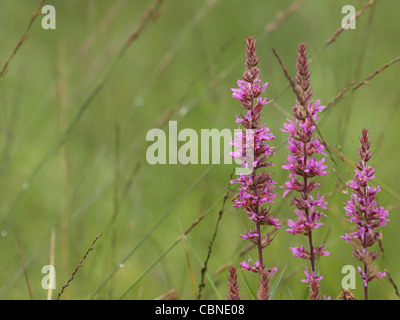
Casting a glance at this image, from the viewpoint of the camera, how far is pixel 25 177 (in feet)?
13.2

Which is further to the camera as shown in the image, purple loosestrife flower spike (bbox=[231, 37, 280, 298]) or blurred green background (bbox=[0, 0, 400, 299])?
blurred green background (bbox=[0, 0, 400, 299])

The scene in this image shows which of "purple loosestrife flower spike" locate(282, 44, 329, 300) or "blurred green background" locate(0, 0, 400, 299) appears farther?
"blurred green background" locate(0, 0, 400, 299)

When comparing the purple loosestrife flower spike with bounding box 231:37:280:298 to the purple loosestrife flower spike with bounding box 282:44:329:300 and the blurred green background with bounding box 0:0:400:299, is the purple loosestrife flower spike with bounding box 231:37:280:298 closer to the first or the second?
the purple loosestrife flower spike with bounding box 282:44:329:300

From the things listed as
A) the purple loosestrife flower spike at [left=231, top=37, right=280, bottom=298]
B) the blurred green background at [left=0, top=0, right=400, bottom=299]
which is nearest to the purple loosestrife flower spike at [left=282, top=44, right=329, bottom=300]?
the purple loosestrife flower spike at [left=231, top=37, right=280, bottom=298]

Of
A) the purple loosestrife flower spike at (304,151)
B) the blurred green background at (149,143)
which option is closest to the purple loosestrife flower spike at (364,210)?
the purple loosestrife flower spike at (304,151)

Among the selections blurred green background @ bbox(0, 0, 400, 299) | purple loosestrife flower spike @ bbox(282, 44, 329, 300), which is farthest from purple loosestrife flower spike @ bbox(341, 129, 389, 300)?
blurred green background @ bbox(0, 0, 400, 299)

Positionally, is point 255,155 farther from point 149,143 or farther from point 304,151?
point 149,143

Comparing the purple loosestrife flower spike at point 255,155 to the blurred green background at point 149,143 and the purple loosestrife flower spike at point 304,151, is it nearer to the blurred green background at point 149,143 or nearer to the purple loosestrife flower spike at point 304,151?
the purple loosestrife flower spike at point 304,151

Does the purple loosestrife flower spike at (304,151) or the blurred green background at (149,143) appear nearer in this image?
the purple loosestrife flower spike at (304,151)

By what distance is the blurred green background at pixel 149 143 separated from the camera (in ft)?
8.70

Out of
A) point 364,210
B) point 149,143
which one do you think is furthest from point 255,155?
point 149,143

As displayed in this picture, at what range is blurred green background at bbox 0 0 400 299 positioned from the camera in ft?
8.70

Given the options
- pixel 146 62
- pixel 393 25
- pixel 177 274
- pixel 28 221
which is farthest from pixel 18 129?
pixel 393 25
